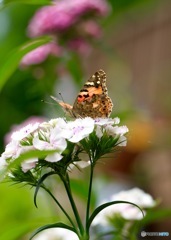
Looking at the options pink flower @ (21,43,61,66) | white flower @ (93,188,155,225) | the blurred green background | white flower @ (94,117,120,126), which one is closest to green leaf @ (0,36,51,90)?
the blurred green background

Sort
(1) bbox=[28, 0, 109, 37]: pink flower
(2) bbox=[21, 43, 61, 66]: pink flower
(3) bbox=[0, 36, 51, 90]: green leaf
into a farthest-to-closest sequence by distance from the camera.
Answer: (1) bbox=[28, 0, 109, 37]: pink flower, (2) bbox=[21, 43, 61, 66]: pink flower, (3) bbox=[0, 36, 51, 90]: green leaf

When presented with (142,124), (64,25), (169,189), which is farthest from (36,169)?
(169,189)

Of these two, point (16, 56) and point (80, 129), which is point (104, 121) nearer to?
point (80, 129)

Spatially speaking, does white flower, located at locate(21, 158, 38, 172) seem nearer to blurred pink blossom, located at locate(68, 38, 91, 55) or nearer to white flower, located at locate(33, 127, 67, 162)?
white flower, located at locate(33, 127, 67, 162)

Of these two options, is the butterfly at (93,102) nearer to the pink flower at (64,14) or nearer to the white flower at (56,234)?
the white flower at (56,234)

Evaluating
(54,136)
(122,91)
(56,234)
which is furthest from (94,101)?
(122,91)

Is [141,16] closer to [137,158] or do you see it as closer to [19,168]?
[137,158]

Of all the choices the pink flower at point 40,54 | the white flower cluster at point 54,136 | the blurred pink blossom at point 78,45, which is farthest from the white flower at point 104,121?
the blurred pink blossom at point 78,45
